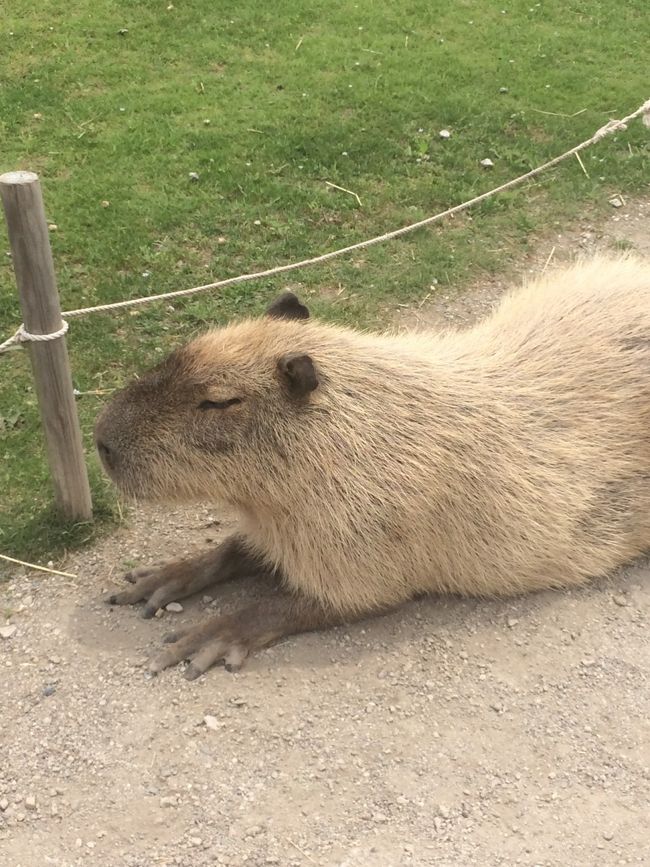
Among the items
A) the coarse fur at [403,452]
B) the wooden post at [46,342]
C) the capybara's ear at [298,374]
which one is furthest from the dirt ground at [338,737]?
the capybara's ear at [298,374]

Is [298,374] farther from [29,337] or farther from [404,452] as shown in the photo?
[29,337]

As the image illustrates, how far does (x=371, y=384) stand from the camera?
3252 millimetres

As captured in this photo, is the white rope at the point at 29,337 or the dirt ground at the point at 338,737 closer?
the dirt ground at the point at 338,737

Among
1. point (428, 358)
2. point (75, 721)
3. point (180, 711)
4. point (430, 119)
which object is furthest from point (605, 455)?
point (430, 119)

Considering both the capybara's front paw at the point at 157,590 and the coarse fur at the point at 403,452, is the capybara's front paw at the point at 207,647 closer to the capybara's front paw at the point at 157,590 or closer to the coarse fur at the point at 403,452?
the capybara's front paw at the point at 157,590

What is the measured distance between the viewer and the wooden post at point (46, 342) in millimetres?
2889

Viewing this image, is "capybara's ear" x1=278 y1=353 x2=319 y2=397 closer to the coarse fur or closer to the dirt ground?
the coarse fur

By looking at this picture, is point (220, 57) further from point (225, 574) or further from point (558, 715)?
point (558, 715)

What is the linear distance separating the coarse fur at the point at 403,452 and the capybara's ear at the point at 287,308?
72 mm

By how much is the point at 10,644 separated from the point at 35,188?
1.81 metres

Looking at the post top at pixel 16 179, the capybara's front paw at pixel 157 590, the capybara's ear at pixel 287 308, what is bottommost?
→ the capybara's front paw at pixel 157 590

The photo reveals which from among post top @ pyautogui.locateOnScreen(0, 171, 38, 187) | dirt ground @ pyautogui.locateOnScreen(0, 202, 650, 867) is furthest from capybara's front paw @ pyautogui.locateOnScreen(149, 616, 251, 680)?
post top @ pyautogui.locateOnScreen(0, 171, 38, 187)

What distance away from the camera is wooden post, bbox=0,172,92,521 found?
2889 mm

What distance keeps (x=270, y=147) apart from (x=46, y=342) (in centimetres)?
384
